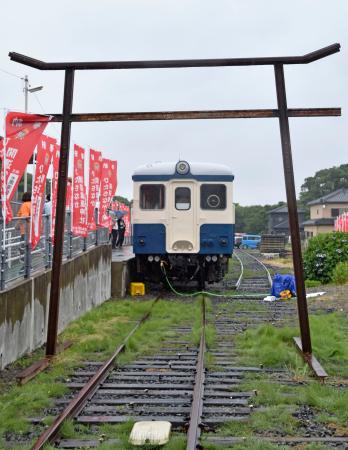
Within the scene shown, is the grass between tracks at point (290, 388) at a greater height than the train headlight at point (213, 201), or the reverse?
the train headlight at point (213, 201)

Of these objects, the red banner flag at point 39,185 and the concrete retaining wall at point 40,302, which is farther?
the red banner flag at point 39,185

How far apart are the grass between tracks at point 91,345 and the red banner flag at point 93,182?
184 cm

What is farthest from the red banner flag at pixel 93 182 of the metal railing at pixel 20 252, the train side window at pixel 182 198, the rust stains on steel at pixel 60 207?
the rust stains on steel at pixel 60 207

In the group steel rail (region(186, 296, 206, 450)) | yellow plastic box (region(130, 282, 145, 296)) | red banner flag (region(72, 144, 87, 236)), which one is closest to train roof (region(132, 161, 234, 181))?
yellow plastic box (region(130, 282, 145, 296))

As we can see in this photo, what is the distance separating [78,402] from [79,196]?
7080 millimetres

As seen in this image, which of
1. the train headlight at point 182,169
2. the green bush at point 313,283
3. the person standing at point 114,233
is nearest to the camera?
the train headlight at point 182,169

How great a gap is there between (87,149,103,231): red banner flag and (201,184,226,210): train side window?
2.63m

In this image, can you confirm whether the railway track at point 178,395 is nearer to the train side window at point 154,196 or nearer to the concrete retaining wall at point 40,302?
the concrete retaining wall at point 40,302

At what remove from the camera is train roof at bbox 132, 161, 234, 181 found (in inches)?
620

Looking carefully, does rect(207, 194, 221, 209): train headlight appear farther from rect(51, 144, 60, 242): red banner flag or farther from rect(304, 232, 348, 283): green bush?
rect(51, 144, 60, 242): red banner flag

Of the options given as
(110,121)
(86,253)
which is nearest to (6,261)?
(110,121)

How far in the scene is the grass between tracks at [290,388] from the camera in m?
5.01

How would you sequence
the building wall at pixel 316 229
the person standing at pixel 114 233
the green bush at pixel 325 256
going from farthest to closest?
the building wall at pixel 316 229 < the person standing at pixel 114 233 < the green bush at pixel 325 256

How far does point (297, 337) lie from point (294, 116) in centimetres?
311
